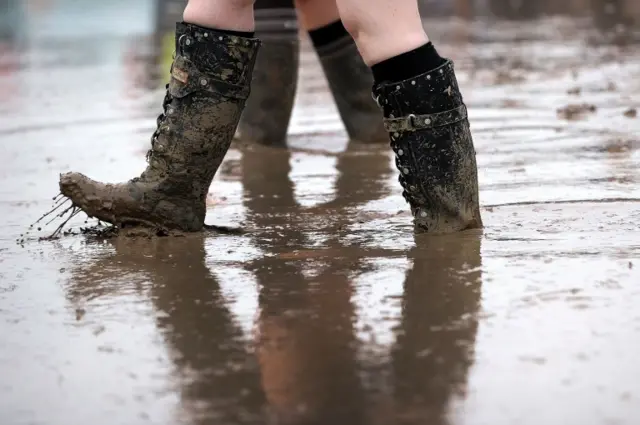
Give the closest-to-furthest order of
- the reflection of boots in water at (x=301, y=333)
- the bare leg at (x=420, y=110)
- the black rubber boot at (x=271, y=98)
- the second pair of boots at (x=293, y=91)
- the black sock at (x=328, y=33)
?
1. the reflection of boots in water at (x=301, y=333)
2. the bare leg at (x=420, y=110)
3. the black sock at (x=328, y=33)
4. the second pair of boots at (x=293, y=91)
5. the black rubber boot at (x=271, y=98)

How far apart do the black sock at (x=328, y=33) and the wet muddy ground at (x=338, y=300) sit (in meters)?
0.37

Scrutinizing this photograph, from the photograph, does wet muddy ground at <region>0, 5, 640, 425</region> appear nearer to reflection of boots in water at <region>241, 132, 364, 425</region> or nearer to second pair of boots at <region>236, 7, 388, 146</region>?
reflection of boots in water at <region>241, 132, 364, 425</region>

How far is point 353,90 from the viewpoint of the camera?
4008mm

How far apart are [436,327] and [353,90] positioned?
7.19 ft

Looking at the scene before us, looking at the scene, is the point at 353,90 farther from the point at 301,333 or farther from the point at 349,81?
the point at 301,333

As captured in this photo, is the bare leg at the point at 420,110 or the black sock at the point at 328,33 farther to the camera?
the black sock at the point at 328,33

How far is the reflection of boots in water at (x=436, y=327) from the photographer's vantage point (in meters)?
1.60

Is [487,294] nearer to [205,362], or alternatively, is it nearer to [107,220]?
[205,362]

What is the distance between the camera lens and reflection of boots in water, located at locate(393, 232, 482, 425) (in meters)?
1.60

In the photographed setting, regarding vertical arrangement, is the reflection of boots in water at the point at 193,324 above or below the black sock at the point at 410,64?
below

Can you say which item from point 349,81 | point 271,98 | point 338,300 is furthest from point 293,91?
point 338,300

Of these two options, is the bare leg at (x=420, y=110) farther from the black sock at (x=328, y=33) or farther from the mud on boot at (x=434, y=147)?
the black sock at (x=328, y=33)

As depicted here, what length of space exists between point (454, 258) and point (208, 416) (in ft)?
2.92

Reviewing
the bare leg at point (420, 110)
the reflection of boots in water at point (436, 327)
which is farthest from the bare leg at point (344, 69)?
the reflection of boots in water at point (436, 327)
